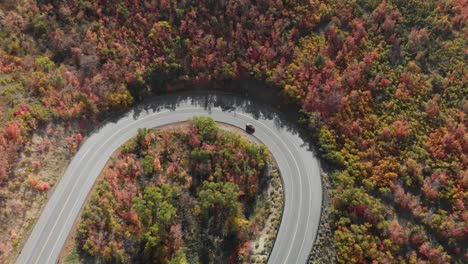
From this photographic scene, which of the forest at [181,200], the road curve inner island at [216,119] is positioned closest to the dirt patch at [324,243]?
the road curve inner island at [216,119]

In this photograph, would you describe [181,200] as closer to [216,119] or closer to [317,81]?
[216,119]

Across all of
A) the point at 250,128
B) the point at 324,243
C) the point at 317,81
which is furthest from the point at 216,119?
the point at 324,243

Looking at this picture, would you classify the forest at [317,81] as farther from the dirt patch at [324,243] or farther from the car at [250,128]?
the car at [250,128]

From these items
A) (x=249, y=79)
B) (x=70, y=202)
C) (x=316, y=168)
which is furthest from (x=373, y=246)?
(x=70, y=202)

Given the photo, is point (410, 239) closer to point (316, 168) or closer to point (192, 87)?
point (316, 168)

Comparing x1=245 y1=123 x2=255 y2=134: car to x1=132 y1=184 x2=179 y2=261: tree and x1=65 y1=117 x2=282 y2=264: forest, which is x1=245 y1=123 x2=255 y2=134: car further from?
x1=132 y1=184 x2=179 y2=261: tree

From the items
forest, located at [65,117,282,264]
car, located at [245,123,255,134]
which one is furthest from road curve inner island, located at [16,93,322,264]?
forest, located at [65,117,282,264]
